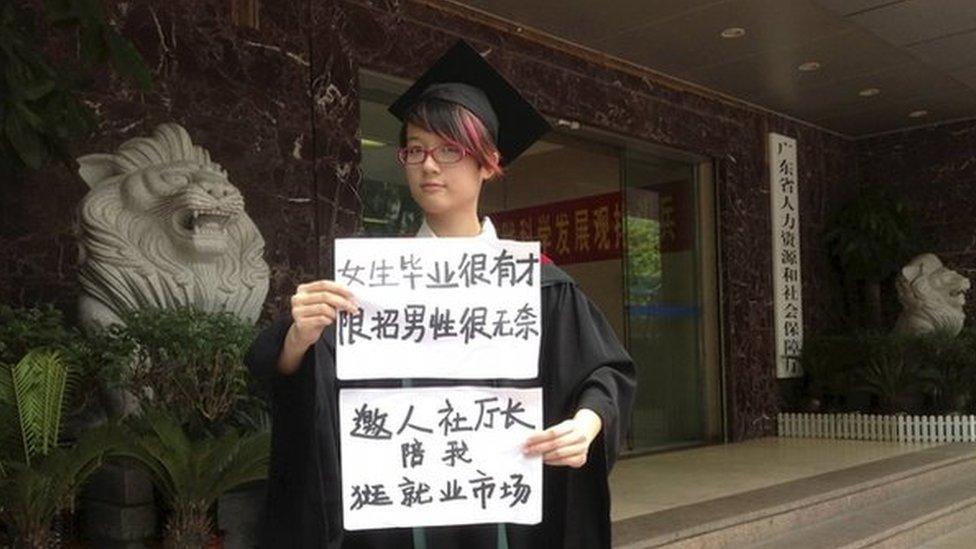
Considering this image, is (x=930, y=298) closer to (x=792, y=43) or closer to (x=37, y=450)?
(x=792, y=43)

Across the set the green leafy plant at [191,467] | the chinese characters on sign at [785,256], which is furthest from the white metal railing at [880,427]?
the green leafy plant at [191,467]

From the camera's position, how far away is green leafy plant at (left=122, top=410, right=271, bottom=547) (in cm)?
292

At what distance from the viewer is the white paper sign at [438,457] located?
1543 millimetres

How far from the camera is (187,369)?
130 inches

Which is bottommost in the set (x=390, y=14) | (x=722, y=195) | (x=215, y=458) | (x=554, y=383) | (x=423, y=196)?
(x=215, y=458)

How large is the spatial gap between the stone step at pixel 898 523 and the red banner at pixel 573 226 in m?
3.01

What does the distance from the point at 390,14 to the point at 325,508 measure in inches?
185

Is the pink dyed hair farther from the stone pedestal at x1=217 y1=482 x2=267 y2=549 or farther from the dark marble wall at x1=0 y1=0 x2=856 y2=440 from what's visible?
the dark marble wall at x1=0 y1=0 x2=856 y2=440

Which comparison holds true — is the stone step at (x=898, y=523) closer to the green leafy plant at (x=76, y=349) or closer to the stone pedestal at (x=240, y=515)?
the stone pedestal at (x=240, y=515)

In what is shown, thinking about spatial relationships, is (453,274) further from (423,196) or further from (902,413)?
(902,413)

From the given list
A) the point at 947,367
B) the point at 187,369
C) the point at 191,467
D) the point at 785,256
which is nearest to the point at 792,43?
the point at 785,256

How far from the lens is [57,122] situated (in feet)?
9.97

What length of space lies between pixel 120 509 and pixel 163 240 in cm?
116

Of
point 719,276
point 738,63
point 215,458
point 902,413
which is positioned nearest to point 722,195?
point 719,276
